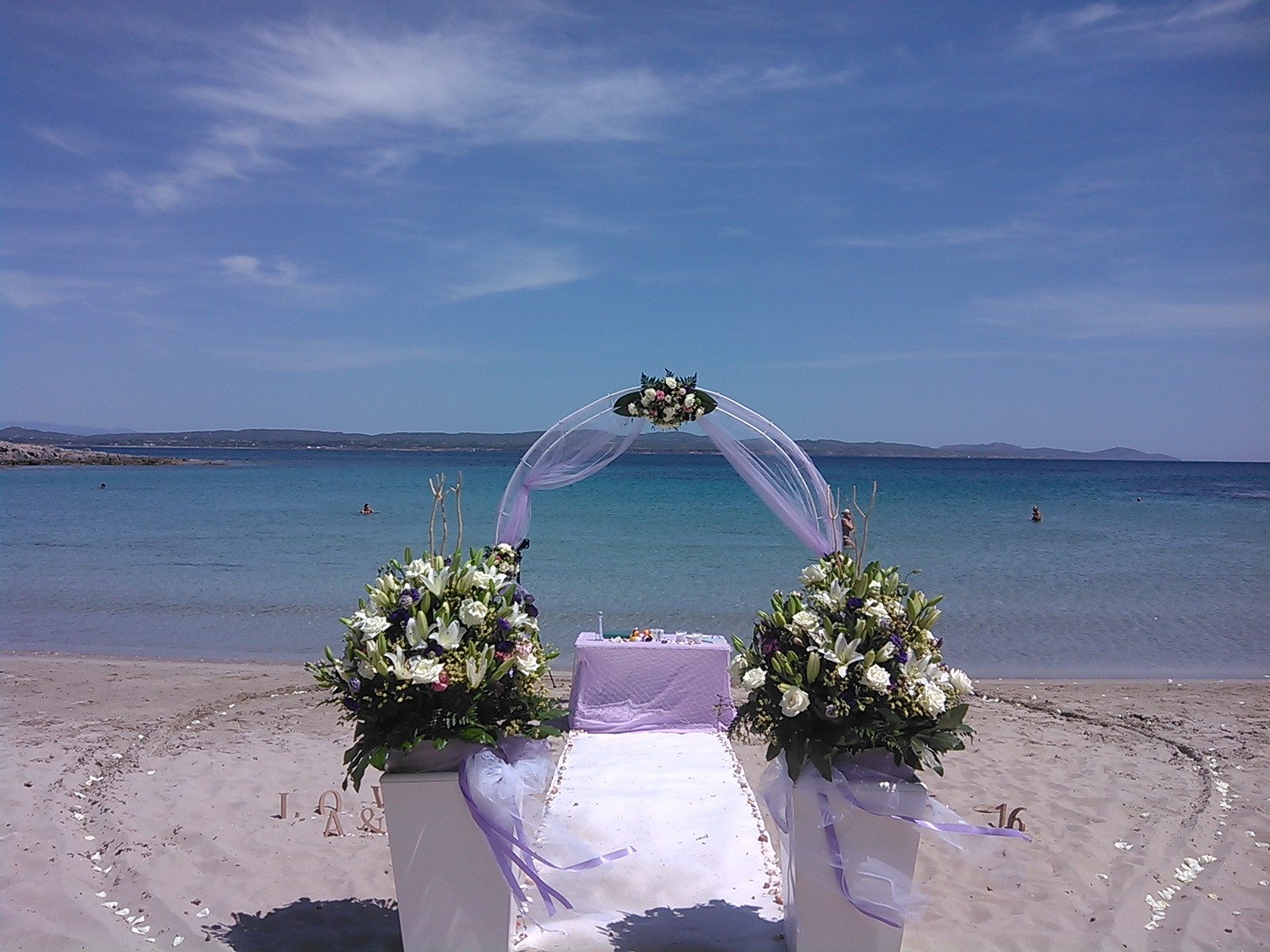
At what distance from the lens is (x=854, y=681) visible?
379 centimetres

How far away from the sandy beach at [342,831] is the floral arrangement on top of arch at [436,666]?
46.7 inches

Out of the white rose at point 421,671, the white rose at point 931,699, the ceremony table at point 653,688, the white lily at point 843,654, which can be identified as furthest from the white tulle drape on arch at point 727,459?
the white rose at point 421,671

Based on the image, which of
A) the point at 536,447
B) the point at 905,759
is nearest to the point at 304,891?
the point at 905,759

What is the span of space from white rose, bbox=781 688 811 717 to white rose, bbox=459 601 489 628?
50.7 inches

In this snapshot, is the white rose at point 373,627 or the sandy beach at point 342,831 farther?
the sandy beach at point 342,831

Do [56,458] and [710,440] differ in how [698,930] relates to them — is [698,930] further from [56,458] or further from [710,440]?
[56,458]

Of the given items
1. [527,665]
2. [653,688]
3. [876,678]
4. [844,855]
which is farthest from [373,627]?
[653,688]

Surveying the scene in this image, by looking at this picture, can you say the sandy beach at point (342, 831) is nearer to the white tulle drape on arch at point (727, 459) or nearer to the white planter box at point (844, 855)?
the white planter box at point (844, 855)

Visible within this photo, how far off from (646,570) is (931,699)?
52.1ft

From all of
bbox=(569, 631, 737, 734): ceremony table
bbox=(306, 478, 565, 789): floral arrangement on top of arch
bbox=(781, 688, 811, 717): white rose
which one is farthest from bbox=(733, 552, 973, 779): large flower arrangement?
bbox=(569, 631, 737, 734): ceremony table

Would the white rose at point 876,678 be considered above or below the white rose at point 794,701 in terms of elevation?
above

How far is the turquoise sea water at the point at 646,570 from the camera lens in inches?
510

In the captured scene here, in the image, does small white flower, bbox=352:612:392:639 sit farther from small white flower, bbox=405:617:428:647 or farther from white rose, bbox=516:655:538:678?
white rose, bbox=516:655:538:678

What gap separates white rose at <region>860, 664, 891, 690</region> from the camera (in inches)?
144
